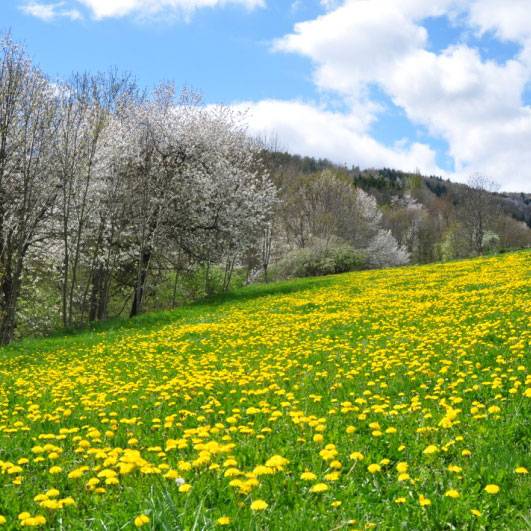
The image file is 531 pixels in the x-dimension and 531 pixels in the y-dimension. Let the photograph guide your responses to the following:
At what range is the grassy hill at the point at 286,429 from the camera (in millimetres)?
3572

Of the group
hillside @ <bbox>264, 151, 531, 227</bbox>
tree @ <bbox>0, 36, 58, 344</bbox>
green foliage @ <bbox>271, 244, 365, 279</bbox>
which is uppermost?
hillside @ <bbox>264, 151, 531, 227</bbox>

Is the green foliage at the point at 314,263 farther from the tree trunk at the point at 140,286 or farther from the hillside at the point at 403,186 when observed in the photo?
the hillside at the point at 403,186

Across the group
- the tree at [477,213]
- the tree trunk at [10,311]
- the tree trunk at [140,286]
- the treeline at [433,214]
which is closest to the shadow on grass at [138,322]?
the tree trunk at [10,311]

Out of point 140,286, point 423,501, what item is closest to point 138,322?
point 140,286

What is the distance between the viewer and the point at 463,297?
16.0 m

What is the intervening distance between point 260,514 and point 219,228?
24.3 meters

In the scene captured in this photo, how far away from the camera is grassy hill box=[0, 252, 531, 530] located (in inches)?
141

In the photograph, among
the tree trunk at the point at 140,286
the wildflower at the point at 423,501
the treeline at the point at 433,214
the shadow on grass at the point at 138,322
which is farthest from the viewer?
the treeline at the point at 433,214

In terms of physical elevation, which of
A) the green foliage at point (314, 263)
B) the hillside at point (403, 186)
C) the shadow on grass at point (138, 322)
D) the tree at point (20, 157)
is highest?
the hillside at point (403, 186)

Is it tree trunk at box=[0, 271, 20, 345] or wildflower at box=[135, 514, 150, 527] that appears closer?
wildflower at box=[135, 514, 150, 527]

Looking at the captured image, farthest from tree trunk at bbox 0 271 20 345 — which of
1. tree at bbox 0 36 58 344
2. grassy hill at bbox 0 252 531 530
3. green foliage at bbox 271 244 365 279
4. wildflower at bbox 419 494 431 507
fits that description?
green foliage at bbox 271 244 365 279

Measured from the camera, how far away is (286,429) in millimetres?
5414

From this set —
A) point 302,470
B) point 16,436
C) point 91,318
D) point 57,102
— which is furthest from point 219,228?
point 302,470

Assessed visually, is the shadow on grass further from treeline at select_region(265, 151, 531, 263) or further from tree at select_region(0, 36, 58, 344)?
treeline at select_region(265, 151, 531, 263)
